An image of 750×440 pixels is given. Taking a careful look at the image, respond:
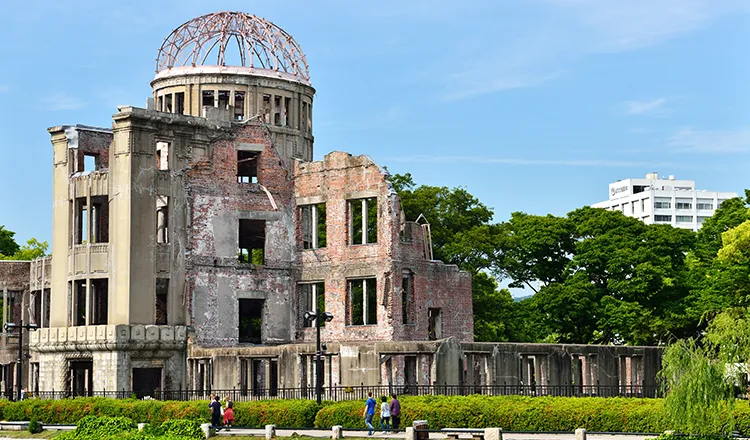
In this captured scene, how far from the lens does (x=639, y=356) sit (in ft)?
195

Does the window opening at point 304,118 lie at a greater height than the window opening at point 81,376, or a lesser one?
greater

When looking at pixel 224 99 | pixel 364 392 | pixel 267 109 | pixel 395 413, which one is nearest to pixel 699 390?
pixel 395 413

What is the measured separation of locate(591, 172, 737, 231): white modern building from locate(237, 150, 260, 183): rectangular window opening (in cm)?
11284

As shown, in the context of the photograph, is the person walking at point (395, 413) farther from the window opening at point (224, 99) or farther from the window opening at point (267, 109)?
the window opening at point (224, 99)

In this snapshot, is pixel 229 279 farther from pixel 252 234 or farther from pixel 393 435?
pixel 393 435

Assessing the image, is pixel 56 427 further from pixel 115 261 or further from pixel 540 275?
pixel 540 275

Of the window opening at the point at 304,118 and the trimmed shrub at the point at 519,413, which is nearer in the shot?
the trimmed shrub at the point at 519,413

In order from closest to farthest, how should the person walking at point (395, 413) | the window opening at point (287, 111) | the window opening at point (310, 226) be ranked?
the person walking at point (395, 413) → the window opening at point (310, 226) → the window opening at point (287, 111)

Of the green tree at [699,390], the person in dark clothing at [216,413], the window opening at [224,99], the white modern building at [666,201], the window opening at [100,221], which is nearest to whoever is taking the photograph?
the green tree at [699,390]

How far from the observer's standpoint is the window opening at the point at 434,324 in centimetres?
5838

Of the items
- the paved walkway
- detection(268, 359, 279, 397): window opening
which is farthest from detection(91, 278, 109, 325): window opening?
the paved walkway

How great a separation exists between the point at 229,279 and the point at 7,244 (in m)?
30.4

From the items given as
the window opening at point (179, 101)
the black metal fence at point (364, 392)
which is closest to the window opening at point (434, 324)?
the black metal fence at point (364, 392)

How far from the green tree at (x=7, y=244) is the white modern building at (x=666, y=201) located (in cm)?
10409
